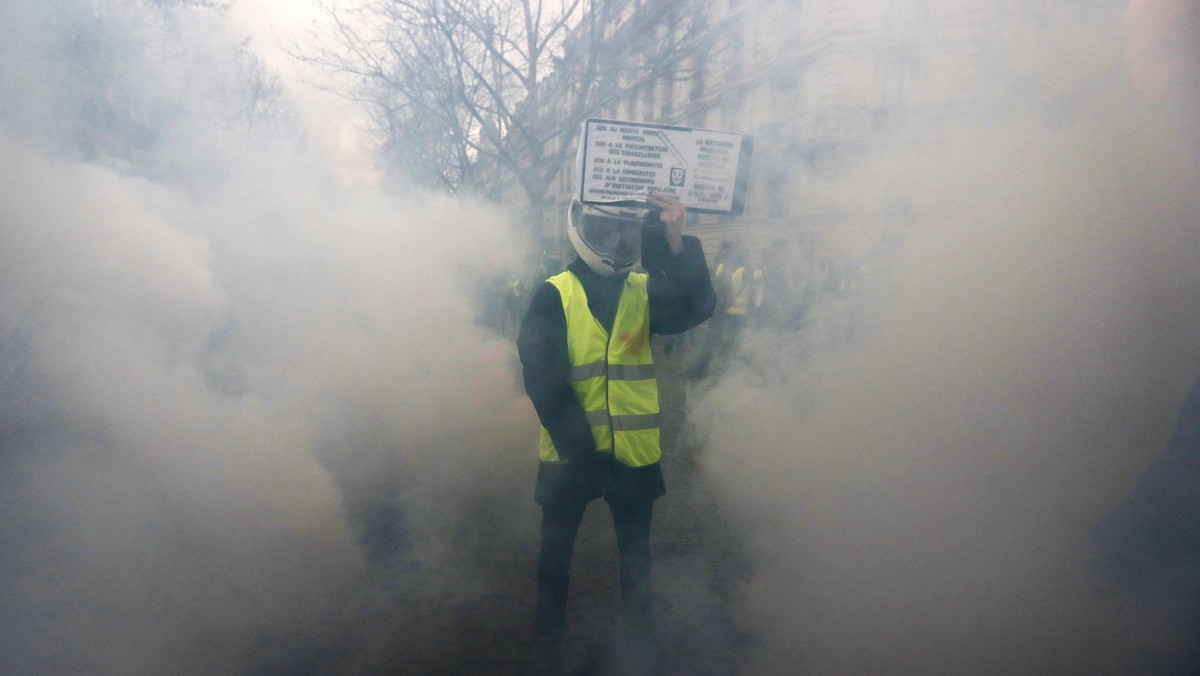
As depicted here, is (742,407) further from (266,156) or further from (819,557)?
(266,156)

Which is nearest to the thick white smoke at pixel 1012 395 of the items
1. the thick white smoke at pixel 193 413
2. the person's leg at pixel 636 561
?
the person's leg at pixel 636 561

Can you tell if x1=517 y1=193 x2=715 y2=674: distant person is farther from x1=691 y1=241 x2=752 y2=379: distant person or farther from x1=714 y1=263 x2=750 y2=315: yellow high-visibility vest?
x1=714 y1=263 x2=750 y2=315: yellow high-visibility vest

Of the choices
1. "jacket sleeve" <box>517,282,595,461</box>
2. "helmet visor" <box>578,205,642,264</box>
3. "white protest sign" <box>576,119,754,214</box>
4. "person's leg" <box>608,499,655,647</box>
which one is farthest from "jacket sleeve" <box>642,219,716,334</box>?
"white protest sign" <box>576,119,754,214</box>

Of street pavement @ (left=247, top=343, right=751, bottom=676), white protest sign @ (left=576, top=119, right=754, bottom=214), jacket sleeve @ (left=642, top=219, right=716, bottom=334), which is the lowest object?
street pavement @ (left=247, top=343, right=751, bottom=676)

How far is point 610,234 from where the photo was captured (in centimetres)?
234

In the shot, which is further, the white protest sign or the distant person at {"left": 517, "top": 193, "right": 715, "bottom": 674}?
the white protest sign

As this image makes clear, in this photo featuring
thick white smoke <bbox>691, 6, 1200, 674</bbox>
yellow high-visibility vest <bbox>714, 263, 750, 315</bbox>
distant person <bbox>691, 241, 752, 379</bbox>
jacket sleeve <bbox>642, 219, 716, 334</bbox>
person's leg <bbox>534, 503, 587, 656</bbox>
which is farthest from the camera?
yellow high-visibility vest <bbox>714, 263, 750, 315</bbox>

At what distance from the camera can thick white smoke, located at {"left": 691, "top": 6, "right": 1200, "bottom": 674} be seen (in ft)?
8.18

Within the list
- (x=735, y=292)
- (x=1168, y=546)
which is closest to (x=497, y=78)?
(x=735, y=292)

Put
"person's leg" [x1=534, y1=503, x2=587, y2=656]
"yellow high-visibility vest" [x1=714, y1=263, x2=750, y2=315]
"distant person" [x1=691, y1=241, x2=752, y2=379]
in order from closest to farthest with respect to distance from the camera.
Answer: "person's leg" [x1=534, y1=503, x2=587, y2=656]
"distant person" [x1=691, y1=241, x2=752, y2=379]
"yellow high-visibility vest" [x1=714, y1=263, x2=750, y2=315]

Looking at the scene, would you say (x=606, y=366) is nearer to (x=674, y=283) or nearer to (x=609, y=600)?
(x=674, y=283)

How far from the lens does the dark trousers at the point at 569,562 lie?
93.9 inches

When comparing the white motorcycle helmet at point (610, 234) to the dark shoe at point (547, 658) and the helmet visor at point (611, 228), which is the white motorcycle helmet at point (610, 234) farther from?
the dark shoe at point (547, 658)

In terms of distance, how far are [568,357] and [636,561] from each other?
75cm
